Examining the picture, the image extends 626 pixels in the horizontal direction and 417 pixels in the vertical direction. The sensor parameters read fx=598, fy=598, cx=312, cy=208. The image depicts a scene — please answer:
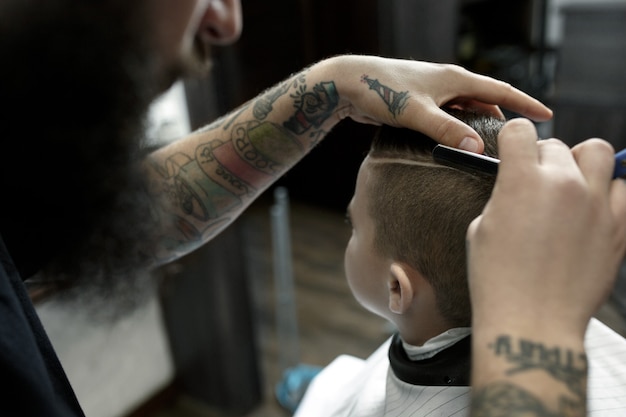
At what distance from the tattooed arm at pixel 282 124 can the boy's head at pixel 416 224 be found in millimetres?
62

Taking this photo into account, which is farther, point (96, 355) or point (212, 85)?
point (96, 355)

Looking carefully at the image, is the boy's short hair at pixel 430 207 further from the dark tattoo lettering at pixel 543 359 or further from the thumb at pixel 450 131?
the dark tattoo lettering at pixel 543 359

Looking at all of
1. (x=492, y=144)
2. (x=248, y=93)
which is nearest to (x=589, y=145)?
(x=492, y=144)

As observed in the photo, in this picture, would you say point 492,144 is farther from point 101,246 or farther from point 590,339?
point 101,246

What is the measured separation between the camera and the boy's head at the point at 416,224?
0.88 metres

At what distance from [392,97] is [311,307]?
2.26m

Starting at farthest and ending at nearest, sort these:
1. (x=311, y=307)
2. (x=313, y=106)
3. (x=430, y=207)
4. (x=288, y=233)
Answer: (x=288, y=233) → (x=311, y=307) → (x=313, y=106) → (x=430, y=207)

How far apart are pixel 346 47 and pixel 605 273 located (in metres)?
3.03

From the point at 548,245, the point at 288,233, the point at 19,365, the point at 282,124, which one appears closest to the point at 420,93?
the point at 282,124

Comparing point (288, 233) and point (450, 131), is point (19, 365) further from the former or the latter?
point (288, 233)

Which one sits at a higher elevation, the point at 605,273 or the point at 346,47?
the point at 605,273

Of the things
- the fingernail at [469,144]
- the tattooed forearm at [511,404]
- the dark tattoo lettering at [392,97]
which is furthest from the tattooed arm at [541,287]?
the dark tattoo lettering at [392,97]

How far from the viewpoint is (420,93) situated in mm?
850

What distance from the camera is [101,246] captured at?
871mm
